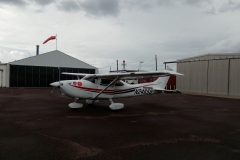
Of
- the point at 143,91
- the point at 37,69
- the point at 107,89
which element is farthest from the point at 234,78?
the point at 37,69

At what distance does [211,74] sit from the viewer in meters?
23.7

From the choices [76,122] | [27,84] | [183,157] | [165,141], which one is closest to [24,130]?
[76,122]

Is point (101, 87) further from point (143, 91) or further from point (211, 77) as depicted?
point (211, 77)

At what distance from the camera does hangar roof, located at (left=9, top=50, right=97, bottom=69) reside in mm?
36500

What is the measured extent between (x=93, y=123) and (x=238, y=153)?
192 inches

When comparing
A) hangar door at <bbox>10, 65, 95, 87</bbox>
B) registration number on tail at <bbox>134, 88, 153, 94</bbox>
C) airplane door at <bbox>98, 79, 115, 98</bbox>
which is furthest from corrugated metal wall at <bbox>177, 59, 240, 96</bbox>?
hangar door at <bbox>10, 65, 95, 87</bbox>

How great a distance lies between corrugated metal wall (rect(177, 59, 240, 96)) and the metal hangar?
67.8ft

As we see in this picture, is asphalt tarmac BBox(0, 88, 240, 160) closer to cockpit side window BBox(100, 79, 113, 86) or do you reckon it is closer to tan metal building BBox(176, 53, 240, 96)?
cockpit side window BBox(100, 79, 113, 86)

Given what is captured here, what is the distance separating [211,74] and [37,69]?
94.8 feet

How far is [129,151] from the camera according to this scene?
480 centimetres

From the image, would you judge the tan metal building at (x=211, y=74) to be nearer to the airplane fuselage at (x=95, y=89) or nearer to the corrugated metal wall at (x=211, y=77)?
the corrugated metal wall at (x=211, y=77)

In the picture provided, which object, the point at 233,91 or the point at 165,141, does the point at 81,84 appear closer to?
the point at 165,141

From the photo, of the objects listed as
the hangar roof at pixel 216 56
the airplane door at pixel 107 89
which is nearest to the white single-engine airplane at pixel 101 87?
the airplane door at pixel 107 89

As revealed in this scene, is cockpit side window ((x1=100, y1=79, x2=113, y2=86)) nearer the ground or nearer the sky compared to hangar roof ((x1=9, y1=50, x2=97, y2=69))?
nearer the ground
